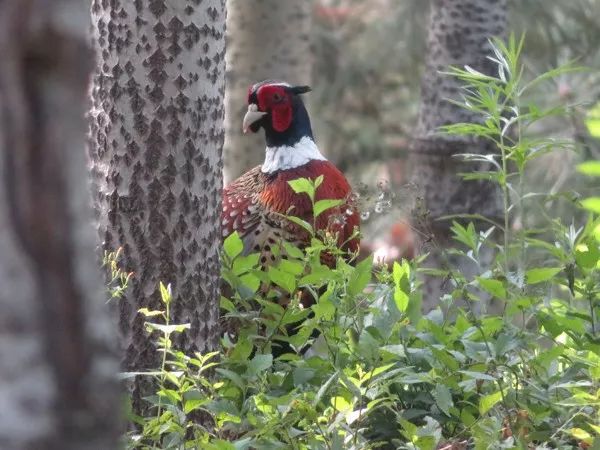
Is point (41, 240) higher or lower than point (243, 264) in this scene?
higher

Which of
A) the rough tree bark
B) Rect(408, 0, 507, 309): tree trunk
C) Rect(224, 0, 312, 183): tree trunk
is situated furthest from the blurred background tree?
the rough tree bark

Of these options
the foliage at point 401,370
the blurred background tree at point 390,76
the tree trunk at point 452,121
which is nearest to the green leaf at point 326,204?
the foliage at point 401,370

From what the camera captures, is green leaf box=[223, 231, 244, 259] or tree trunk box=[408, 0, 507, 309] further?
tree trunk box=[408, 0, 507, 309]

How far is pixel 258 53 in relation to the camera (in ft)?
19.4

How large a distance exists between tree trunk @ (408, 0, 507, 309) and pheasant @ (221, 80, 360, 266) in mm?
531

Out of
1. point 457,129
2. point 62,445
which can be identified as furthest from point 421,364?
point 62,445

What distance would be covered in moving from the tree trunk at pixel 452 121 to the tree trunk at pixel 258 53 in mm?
1000

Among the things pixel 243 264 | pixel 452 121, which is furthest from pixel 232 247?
pixel 452 121

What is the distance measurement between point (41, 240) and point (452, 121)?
3900 mm

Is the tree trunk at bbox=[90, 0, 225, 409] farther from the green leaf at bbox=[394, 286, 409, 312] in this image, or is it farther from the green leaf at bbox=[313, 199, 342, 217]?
the green leaf at bbox=[394, 286, 409, 312]

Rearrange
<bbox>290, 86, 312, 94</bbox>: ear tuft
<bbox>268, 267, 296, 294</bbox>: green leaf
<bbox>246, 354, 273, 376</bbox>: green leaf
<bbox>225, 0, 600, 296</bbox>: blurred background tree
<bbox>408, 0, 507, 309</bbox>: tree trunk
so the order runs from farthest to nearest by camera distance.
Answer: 1. <bbox>225, 0, 600, 296</bbox>: blurred background tree
2. <bbox>408, 0, 507, 309</bbox>: tree trunk
3. <bbox>290, 86, 312, 94</bbox>: ear tuft
4. <bbox>268, 267, 296, 294</bbox>: green leaf
5. <bbox>246, 354, 273, 376</bbox>: green leaf

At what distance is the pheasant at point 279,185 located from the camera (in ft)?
A: 13.2

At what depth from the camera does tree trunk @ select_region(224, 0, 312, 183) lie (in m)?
5.85

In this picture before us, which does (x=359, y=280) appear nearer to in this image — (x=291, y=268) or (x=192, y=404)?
(x=291, y=268)
